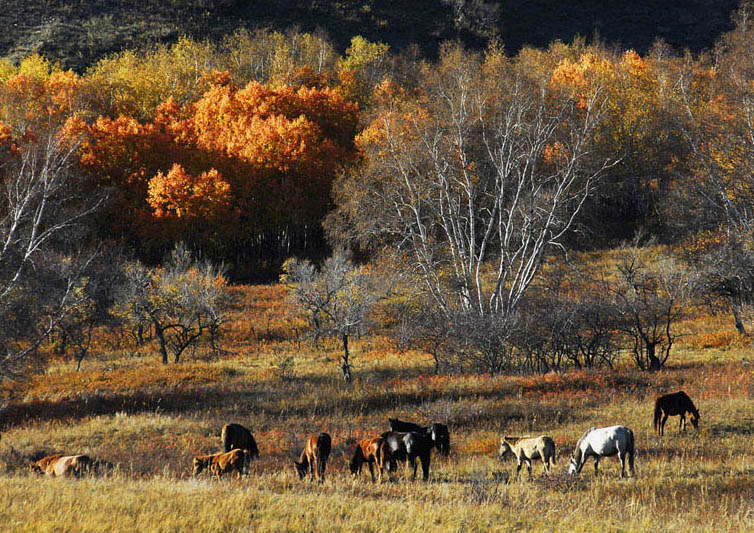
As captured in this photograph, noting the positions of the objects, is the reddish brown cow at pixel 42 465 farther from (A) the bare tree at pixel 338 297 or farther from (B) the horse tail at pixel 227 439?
(A) the bare tree at pixel 338 297

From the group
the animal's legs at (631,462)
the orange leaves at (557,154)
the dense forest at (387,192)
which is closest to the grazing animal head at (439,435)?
the animal's legs at (631,462)

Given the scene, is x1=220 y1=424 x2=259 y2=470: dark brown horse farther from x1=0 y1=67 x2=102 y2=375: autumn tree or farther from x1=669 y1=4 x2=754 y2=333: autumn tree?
x1=669 y1=4 x2=754 y2=333: autumn tree

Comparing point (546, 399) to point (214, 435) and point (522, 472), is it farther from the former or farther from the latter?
point (214, 435)

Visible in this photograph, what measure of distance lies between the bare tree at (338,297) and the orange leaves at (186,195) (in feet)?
47.4

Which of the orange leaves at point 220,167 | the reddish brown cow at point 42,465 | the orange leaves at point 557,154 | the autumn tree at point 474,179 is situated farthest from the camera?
the orange leaves at point 220,167

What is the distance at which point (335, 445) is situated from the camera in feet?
47.7

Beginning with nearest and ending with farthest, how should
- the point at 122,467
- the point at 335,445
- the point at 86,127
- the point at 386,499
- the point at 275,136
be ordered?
the point at 386,499
the point at 122,467
the point at 335,445
the point at 86,127
the point at 275,136

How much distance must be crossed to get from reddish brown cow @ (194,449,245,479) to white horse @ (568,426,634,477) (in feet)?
19.1

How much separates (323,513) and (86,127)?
4900 cm

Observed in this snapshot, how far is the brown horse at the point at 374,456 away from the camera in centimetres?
1084

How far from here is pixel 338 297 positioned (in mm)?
31156

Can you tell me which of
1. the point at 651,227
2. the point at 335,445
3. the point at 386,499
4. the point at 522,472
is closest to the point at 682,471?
the point at 522,472

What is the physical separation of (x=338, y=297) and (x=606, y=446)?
2163cm

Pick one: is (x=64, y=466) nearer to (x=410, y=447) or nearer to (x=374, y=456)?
(x=374, y=456)
